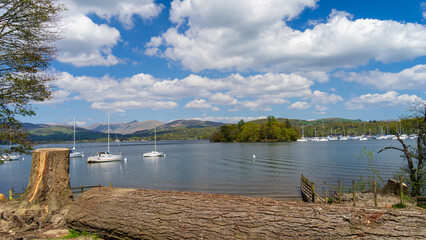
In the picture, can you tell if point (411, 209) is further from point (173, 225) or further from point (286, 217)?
point (173, 225)

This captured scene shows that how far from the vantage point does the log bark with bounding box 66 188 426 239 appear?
4.53 metres

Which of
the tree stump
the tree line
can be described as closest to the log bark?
the tree stump

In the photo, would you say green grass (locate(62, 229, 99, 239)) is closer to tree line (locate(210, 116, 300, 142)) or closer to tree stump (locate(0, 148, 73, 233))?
tree stump (locate(0, 148, 73, 233))

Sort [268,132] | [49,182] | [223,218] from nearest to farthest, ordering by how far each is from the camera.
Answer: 1. [223,218]
2. [49,182]
3. [268,132]

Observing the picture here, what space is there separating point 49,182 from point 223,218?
213 inches

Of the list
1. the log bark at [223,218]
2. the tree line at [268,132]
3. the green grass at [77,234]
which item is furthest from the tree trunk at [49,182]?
the tree line at [268,132]

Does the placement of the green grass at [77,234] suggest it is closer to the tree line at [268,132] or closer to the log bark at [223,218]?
the log bark at [223,218]

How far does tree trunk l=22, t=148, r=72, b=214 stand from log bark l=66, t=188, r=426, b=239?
0.55 meters

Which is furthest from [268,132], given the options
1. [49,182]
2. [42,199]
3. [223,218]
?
[223,218]

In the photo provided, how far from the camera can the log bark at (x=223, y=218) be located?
453 cm

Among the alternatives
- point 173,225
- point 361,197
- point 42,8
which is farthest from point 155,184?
point 173,225

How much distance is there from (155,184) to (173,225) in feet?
Answer: 87.1

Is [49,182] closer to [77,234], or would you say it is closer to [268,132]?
[77,234]

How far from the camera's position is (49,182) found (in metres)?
7.38
